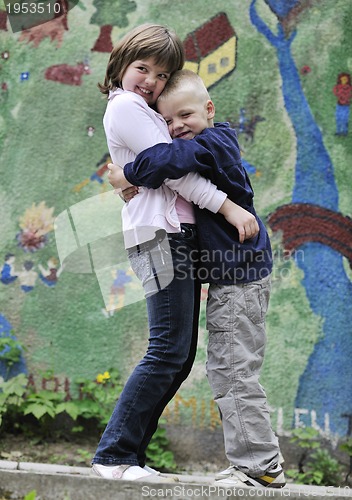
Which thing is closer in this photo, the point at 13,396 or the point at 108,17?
the point at 13,396

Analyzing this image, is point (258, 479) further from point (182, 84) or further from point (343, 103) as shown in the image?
point (343, 103)

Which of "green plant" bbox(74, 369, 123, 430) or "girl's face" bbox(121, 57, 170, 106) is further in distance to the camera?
"green plant" bbox(74, 369, 123, 430)

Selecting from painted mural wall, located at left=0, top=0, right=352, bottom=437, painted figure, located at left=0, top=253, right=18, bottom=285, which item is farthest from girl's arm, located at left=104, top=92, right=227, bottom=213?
painted figure, located at left=0, top=253, right=18, bottom=285

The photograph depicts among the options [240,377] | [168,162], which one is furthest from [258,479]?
[168,162]

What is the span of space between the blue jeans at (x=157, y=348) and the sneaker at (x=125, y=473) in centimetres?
2

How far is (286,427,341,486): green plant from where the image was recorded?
4215 mm

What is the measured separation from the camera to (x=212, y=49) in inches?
181

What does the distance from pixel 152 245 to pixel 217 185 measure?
33cm

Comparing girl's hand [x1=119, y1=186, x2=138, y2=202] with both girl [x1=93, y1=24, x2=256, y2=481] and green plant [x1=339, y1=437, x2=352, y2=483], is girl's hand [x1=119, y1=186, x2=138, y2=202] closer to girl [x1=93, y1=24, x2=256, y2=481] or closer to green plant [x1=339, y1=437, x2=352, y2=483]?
girl [x1=93, y1=24, x2=256, y2=481]

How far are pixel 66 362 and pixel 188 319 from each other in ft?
6.18

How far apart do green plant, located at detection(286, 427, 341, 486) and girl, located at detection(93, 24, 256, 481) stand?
162cm

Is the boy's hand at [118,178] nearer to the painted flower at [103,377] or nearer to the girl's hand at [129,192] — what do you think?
the girl's hand at [129,192]

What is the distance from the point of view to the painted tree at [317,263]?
4387 mm

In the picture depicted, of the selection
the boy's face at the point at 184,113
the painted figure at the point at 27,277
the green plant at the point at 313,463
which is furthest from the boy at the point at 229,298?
the painted figure at the point at 27,277
